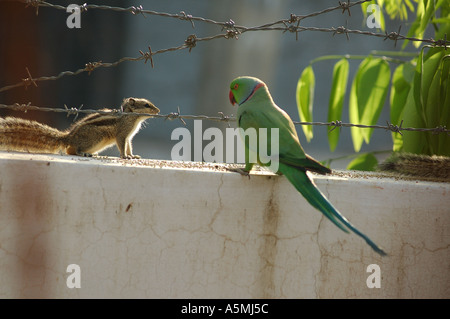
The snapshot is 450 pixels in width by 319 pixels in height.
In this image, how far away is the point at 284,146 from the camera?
2477 millimetres

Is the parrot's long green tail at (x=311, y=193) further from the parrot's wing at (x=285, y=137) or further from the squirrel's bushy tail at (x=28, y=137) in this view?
the squirrel's bushy tail at (x=28, y=137)

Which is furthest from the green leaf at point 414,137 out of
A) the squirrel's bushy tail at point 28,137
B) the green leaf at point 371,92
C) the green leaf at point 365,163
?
the squirrel's bushy tail at point 28,137

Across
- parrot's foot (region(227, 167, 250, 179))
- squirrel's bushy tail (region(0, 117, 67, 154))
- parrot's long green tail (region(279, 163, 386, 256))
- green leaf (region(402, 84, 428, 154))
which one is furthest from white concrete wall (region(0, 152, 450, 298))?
green leaf (region(402, 84, 428, 154))

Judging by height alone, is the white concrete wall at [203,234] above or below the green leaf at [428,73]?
below

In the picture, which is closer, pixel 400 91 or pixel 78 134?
pixel 78 134

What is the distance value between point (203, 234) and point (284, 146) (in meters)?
0.54

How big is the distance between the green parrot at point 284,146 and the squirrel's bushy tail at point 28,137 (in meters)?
1.16

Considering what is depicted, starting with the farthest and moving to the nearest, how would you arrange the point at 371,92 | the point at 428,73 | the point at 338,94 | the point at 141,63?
the point at 141,63
the point at 338,94
the point at 371,92
the point at 428,73

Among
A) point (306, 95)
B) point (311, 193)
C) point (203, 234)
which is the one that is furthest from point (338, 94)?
point (203, 234)

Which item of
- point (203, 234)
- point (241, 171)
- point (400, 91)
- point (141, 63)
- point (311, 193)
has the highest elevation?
point (141, 63)

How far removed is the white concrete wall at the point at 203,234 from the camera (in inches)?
90.2

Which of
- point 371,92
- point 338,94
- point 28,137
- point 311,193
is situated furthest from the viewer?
point 338,94

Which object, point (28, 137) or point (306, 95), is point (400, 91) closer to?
point (306, 95)

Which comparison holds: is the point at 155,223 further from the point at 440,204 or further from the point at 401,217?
the point at 440,204
